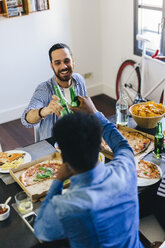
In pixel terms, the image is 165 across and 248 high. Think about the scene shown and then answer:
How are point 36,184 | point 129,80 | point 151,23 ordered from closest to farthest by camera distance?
point 36,184 → point 151,23 → point 129,80

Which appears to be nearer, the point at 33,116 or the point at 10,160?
the point at 10,160

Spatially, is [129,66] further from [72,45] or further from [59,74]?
[59,74]

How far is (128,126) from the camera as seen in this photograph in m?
2.47

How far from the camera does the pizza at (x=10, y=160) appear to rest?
6.69ft

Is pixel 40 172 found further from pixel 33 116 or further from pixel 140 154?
pixel 140 154

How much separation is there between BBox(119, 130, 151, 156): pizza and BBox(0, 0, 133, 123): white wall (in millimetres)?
2258

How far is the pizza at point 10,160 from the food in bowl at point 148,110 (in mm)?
858

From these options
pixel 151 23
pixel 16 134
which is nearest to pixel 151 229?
pixel 16 134

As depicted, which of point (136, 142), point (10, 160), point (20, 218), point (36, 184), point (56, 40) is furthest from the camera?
point (56, 40)

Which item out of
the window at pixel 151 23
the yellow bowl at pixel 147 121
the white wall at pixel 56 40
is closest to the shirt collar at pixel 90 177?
the yellow bowl at pixel 147 121

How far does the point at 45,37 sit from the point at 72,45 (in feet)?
1.38

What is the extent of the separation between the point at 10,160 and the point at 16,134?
→ 2.02 meters

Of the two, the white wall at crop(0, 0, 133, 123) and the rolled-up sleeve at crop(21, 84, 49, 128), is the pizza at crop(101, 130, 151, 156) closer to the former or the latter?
the rolled-up sleeve at crop(21, 84, 49, 128)

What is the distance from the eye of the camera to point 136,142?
7.32 ft
